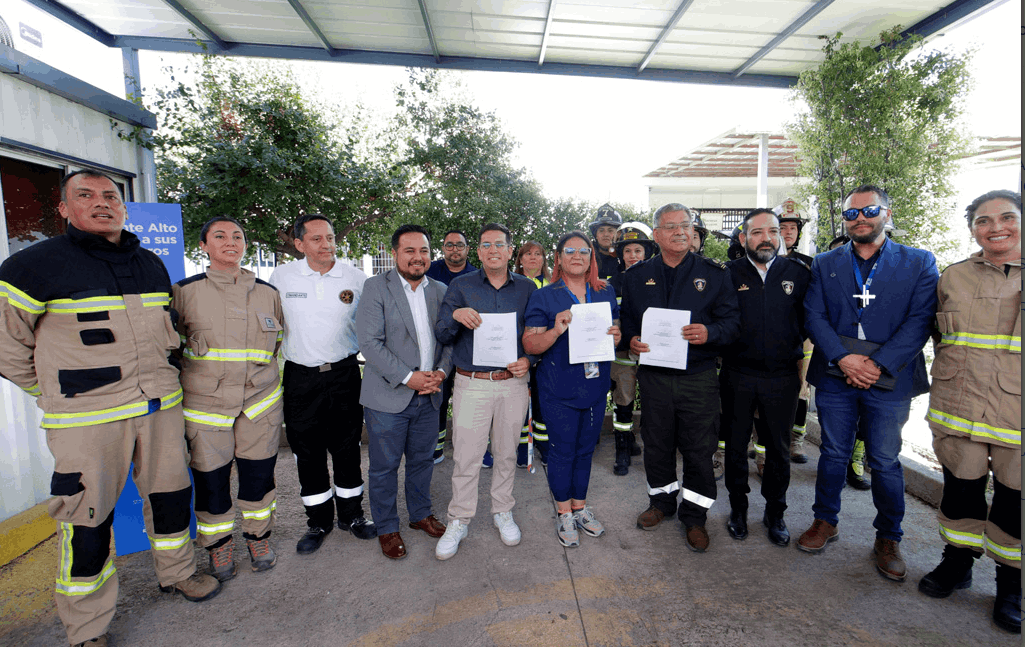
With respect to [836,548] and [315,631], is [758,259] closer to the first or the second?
[836,548]

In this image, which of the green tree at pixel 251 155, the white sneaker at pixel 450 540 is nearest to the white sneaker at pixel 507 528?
the white sneaker at pixel 450 540

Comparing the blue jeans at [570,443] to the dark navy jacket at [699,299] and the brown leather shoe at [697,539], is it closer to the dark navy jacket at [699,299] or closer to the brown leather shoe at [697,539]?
the dark navy jacket at [699,299]

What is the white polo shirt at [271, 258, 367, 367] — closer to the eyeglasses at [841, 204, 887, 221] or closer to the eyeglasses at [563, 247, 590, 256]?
the eyeglasses at [563, 247, 590, 256]

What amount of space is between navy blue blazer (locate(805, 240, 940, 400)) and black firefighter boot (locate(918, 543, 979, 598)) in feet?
3.21

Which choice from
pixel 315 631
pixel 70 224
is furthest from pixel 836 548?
pixel 70 224

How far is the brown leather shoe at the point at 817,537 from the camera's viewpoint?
3330 mm

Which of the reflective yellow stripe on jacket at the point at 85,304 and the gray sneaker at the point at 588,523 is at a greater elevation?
the reflective yellow stripe on jacket at the point at 85,304

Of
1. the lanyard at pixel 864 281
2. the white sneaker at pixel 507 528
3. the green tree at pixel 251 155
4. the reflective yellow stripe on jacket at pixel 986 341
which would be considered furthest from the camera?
the green tree at pixel 251 155

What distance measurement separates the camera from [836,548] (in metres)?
3.39

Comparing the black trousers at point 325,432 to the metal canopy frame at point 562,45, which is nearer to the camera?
the black trousers at point 325,432

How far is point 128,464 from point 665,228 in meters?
3.79

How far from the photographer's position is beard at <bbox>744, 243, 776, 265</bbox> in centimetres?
346

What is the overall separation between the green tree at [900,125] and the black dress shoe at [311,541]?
6.48 meters

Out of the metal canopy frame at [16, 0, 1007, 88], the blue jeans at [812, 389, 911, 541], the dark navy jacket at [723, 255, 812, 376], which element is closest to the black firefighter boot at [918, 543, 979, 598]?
the blue jeans at [812, 389, 911, 541]
